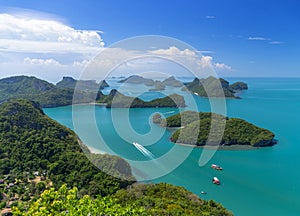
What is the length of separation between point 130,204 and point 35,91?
126 ft

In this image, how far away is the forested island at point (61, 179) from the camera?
2.49m

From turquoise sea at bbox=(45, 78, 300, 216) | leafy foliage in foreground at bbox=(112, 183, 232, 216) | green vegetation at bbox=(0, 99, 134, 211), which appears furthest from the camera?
green vegetation at bbox=(0, 99, 134, 211)

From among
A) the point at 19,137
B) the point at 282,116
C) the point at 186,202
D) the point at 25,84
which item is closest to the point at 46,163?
the point at 19,137

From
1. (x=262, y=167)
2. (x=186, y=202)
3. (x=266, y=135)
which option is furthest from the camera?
(x=266, y=135)

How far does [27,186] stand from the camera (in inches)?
371

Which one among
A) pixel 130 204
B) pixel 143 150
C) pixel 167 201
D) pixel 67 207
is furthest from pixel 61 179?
pixel 67 207

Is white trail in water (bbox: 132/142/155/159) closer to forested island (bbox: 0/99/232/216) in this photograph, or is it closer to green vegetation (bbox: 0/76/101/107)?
forested island (bbox: 0/99/232/216)

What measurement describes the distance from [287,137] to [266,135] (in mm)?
2965

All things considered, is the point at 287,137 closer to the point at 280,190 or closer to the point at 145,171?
the point at 280,190

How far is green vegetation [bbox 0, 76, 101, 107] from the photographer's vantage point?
34.4 m

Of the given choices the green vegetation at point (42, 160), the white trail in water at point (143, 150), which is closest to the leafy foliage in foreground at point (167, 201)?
the green vegetation at point (42, 160)

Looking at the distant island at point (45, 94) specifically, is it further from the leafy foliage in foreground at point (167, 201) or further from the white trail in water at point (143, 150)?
the leafy foliage in foreground at point (167, 201)

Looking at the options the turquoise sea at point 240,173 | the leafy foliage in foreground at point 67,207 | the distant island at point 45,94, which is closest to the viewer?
the leafy foliage in foreground at point 67,207

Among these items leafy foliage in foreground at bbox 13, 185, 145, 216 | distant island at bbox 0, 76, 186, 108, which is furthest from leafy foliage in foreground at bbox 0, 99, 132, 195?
distant island at bbox 0, 76, 186, 108
